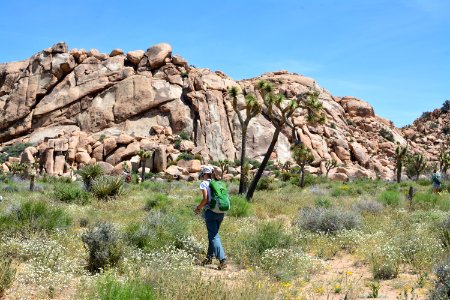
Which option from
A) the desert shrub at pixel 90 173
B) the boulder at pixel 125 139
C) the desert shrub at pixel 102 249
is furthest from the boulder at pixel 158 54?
the desert shrub at pixel 102 249

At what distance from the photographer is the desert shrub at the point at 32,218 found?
31.8 ft

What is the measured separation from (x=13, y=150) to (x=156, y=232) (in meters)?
47.8

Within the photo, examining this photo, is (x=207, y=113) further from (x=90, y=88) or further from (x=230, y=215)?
(x=230, y=215)

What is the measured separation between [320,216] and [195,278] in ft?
20.7

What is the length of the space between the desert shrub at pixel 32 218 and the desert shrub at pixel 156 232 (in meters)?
1.78

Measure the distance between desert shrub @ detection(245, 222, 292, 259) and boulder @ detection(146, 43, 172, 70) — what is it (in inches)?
1990

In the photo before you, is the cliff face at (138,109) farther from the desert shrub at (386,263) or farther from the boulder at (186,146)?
the desert shrub at (386,263)

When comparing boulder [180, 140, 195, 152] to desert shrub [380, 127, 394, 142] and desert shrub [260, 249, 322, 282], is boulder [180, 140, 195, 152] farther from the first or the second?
desert shrub [260, 249, 322, 282]

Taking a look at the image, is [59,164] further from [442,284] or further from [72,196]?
[442,284]

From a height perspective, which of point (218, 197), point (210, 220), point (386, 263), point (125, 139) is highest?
point (125, 139)

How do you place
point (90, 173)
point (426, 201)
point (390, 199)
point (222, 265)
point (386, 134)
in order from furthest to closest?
1. point (386, 134)
2. point (90, 173)
3. point (390, 199)
4. point (426, 201)
5. point (222, 265)

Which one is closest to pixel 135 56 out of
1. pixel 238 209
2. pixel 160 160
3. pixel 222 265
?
pixel 160 160

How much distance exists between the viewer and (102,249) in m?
7.78

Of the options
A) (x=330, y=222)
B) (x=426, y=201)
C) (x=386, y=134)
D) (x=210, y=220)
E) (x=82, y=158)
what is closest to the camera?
(x=210, y=220)
